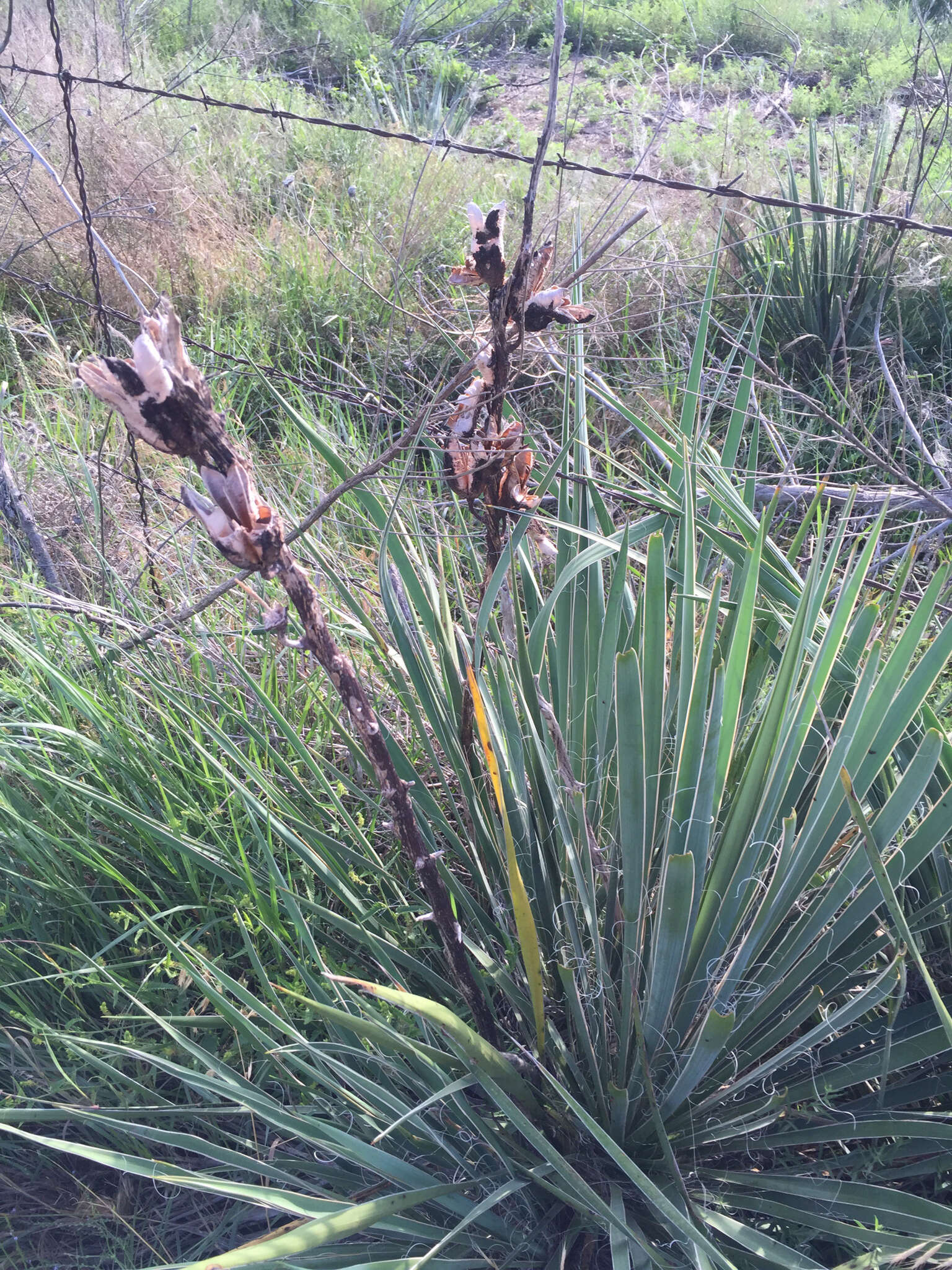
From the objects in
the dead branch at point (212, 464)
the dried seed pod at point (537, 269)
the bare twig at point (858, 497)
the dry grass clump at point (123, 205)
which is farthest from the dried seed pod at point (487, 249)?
the dry grass clump at point (123, 205)

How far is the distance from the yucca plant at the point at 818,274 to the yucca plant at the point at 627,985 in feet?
6.13

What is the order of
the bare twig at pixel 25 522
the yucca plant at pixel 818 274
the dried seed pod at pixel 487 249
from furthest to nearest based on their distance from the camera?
1. the yucca plant at pixel 818 274
2. the bare twig at pixel 25 522
3. the dried seed pod at pixel 487 249

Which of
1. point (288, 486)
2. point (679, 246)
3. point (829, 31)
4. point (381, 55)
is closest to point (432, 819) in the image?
point (288, 486)

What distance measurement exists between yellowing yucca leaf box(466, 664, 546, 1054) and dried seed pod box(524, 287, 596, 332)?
38cm

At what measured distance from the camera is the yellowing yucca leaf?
746 mm

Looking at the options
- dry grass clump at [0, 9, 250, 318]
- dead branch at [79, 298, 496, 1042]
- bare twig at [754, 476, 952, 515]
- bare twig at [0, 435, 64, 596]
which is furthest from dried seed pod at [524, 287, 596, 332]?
dry grass clump at [0, 9, 250, 318]

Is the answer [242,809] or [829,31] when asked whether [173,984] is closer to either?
[242,809]

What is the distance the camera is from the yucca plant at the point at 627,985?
812mm

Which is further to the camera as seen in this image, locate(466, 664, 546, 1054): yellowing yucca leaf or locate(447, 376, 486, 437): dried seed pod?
locate(447, 376, 486, 437): dried seed pod

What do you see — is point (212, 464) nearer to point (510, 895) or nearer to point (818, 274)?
point (510, 895)

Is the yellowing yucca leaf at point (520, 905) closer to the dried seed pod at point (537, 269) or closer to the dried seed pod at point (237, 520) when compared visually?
the dried seed pod at point (237, 520)

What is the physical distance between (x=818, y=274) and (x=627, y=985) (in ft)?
8.25

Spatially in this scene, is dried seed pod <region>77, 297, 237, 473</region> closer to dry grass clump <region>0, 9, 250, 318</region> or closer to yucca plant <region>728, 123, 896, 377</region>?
yucca plant <region>728, 123, 896, 377</region>

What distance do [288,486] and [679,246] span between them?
5.90ft
